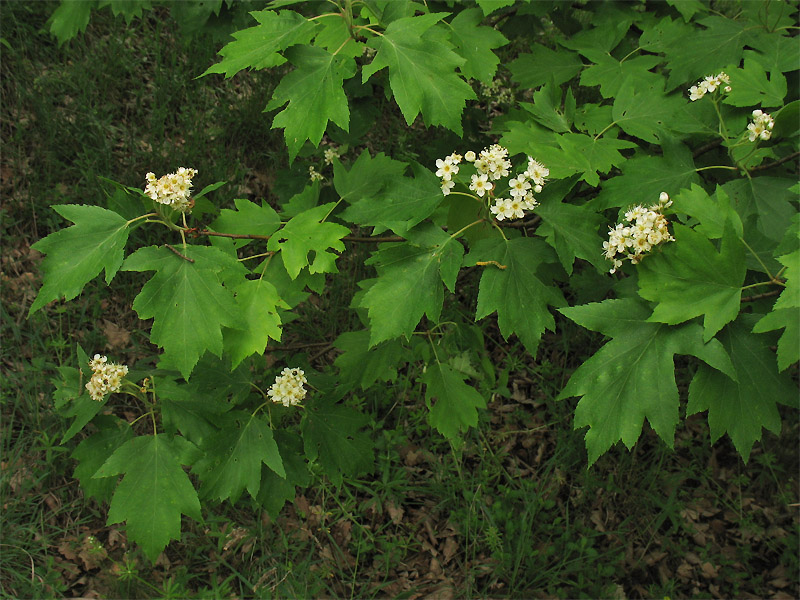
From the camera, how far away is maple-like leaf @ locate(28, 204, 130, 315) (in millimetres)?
1743

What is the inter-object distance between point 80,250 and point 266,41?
871 millimetres

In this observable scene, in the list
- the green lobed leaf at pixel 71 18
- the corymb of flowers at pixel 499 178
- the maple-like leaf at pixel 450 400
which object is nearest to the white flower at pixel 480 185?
the corymb of flowers at pixel 499 178

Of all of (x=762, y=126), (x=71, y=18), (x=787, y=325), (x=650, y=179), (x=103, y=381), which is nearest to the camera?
(x=787, y=325)

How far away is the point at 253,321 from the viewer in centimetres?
190

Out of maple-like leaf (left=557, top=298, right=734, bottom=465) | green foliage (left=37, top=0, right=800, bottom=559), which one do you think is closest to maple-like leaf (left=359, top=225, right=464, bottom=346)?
green foliage (left=37, top=0, right=800, bottom=559)

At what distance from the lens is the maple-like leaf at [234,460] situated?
2.32 m

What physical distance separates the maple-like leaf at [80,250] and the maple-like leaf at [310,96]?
597 mm

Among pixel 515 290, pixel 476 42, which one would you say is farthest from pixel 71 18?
pixel 515 290

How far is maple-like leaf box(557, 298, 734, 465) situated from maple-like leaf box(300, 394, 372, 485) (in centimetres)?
113

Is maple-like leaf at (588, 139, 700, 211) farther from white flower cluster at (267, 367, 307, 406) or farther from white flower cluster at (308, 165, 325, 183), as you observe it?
white flower cluster at (308, 165, 325, 183)

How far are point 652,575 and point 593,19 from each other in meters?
3.10

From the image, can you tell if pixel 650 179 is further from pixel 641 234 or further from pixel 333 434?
pixel 333 434

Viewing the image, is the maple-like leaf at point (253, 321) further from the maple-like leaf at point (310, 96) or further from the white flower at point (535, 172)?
the white flower at point (535, 172)

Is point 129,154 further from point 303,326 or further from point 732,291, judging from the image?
point 732,291
